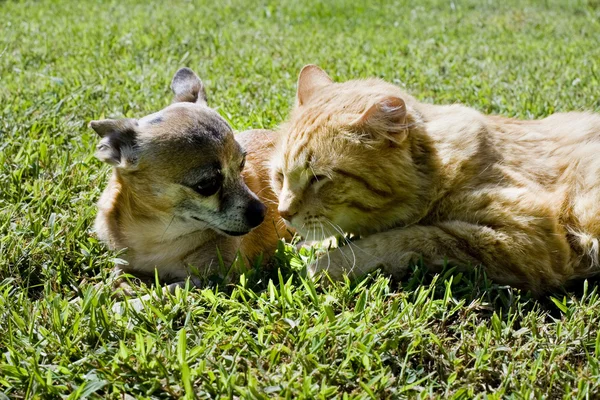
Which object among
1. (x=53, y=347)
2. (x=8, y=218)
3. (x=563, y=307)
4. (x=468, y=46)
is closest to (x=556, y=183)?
(x=563, y=307)

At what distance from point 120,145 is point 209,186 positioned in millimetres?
585

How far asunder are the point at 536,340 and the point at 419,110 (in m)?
1.63

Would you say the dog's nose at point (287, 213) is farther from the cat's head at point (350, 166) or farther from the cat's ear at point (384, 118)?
the cat's ear at point (384, 118)

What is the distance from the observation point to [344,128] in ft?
12.6

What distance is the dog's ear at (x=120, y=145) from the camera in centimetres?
404

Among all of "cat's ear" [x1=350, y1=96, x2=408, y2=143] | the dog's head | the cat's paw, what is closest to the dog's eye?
the dog's head

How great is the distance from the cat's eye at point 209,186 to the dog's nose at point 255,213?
23cm

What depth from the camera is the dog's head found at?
13.3ft

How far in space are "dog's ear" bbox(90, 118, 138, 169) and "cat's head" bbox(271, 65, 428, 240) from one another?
35.6 inches

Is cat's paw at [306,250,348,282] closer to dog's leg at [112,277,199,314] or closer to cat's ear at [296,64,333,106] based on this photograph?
dog's leg at [112,277,199,314]

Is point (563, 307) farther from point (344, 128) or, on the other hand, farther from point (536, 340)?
point (344, 128)

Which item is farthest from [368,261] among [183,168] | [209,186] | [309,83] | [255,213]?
[309,83]

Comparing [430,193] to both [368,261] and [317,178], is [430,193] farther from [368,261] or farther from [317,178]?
[317,178]

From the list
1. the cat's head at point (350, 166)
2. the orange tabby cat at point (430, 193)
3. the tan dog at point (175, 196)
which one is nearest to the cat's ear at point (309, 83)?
the orange tabby cat at point (430, 193)
